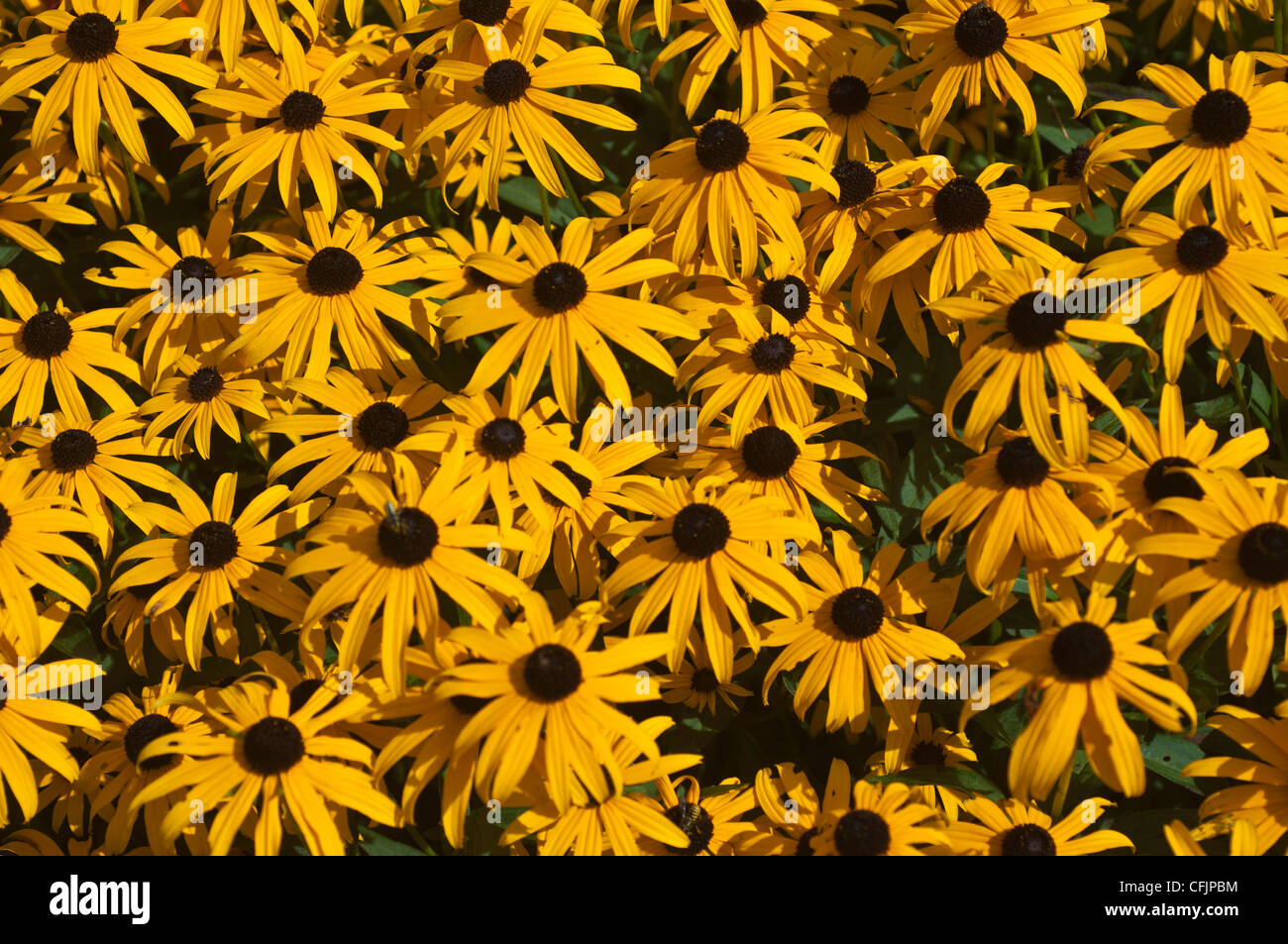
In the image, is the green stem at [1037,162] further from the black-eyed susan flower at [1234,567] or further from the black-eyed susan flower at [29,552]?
the black-eyed susan flower at [29,552]

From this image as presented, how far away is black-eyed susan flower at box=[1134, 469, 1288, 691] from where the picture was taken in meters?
2.85

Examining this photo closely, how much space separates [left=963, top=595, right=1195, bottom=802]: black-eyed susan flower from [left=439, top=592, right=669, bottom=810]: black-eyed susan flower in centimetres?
91

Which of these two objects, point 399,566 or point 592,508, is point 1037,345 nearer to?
point 592,508

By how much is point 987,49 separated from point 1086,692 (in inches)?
86.5

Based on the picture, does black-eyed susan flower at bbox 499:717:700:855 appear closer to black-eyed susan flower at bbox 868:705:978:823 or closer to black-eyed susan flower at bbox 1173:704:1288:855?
black-eyed susan flower at bbox 868:705:978:823

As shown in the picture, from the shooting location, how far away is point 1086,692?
2818 millimetres

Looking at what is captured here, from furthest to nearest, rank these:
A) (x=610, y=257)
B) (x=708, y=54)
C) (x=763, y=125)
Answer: (x=708, y=54) < (x=763, y=125) < (x=610, y=257)

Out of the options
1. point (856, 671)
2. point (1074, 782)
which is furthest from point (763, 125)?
point (1074, 782)

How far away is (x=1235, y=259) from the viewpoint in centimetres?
337

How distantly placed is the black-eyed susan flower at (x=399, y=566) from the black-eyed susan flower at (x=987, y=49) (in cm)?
203

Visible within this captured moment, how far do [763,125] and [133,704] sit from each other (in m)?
2.68

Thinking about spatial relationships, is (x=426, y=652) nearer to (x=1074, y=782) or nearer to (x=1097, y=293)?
(x=1074, y=782)

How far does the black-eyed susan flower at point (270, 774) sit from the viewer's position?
2893 mm
